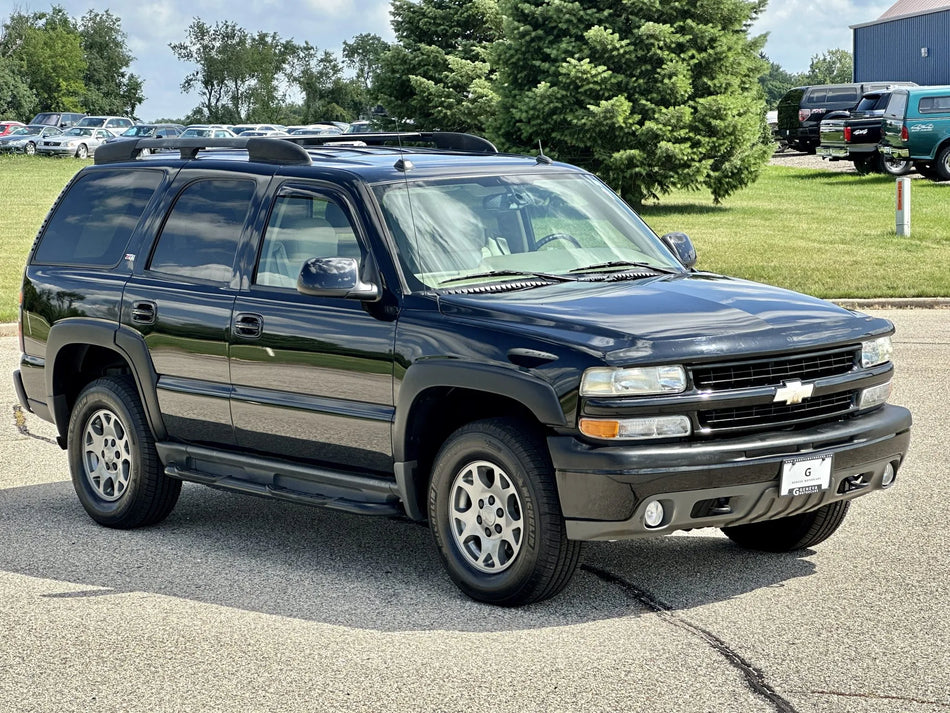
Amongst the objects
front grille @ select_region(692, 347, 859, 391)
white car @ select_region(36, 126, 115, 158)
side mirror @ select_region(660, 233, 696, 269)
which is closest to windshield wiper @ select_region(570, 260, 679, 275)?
side mirror @ select_region(660, 233, 696, 269)

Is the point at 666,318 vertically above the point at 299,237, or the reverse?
the point at 299,237

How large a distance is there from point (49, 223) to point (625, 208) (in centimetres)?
323

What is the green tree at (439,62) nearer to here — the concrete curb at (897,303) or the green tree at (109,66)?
the concrete curb at (897,303)

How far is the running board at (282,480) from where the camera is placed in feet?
20.5

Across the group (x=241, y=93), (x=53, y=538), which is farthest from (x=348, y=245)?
(x=241, y=93)

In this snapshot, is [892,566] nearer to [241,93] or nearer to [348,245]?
[348,245]

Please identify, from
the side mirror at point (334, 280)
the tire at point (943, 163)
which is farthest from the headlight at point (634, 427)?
the tire at point (943, 163)

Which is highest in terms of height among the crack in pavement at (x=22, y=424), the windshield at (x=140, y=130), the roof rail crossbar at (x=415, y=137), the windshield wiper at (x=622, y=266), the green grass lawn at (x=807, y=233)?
the windshield at (x=140, y=130)

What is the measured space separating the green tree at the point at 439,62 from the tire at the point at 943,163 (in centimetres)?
1176

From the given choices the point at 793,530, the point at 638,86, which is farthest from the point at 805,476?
the point at 638,86

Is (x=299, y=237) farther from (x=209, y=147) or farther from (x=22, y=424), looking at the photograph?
(x=22, y=424)

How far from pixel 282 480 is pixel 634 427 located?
1.99m

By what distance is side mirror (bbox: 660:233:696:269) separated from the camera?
7.14m

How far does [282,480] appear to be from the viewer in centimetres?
669
